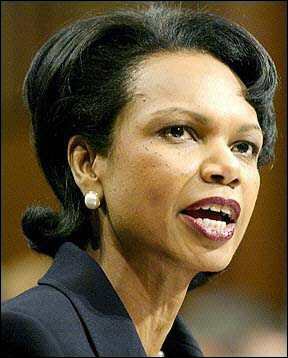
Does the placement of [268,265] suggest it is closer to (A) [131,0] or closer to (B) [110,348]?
(A) [131,0]

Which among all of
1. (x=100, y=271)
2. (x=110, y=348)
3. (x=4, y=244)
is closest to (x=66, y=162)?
(x=100, y=271)

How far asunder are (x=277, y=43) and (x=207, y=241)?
1.37 m

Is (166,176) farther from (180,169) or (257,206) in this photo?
(257,206)

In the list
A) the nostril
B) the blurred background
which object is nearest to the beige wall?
the blurred background

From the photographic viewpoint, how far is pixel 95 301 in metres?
1.36

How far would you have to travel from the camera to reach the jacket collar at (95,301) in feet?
4.28

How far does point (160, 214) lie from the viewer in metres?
1.35

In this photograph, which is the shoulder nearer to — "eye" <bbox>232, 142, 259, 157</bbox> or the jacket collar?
the jacket collar

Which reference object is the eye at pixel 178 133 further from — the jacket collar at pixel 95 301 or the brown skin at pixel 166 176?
the jacket collar at pixel 95 301

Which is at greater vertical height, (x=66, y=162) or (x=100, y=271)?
(x=66, y=162)

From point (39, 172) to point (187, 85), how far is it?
1249 mm

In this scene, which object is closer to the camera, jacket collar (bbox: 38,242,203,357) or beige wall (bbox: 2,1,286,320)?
jacket collar (bbox: 38,242,203,357)

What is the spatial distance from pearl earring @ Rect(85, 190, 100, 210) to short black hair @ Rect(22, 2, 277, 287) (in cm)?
6

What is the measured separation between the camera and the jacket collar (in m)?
1.30
